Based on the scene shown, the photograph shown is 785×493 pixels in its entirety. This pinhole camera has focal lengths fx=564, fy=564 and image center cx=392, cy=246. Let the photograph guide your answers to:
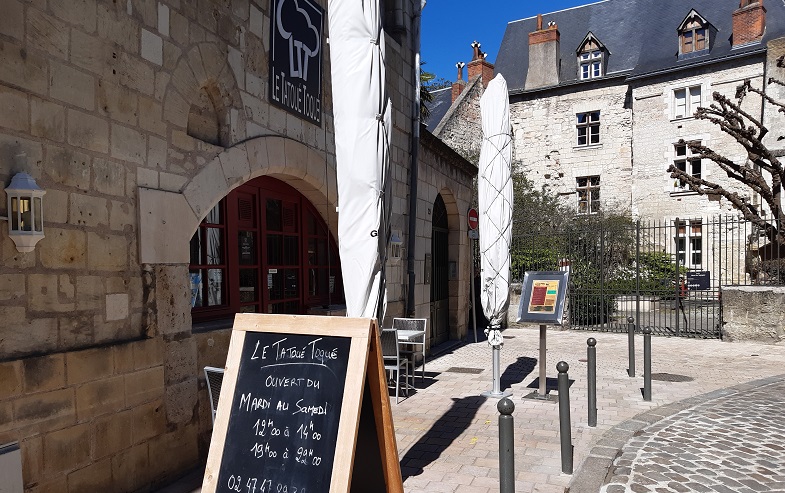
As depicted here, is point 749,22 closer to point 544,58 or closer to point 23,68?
point 544,58

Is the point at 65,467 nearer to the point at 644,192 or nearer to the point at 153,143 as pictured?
the point at 153,143

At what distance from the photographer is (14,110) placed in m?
3.03

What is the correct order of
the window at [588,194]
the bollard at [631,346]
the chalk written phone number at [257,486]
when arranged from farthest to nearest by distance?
the window at [588,194], the bollard at [631,346], the chalk written phone number at [257,486]

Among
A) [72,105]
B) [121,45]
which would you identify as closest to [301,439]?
[72,105]

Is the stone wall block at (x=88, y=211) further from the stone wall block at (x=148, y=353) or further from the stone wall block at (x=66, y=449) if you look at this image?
the stone wall block at (x=66, y=449)

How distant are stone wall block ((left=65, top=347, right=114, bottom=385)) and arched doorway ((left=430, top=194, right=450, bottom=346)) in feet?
22.2

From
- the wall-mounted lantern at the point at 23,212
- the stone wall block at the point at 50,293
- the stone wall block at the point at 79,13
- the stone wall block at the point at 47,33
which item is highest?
the stone wall block at the point at 79,13

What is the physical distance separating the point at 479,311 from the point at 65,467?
34.3 ft

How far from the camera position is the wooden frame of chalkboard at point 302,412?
8.43ft

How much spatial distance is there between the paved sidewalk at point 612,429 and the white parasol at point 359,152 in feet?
5.10

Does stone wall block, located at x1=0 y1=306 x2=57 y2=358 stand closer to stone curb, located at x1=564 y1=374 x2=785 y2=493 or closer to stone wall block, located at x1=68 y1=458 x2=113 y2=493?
stone wall block, located at x1=68 y1=458 x2=113 y2=493

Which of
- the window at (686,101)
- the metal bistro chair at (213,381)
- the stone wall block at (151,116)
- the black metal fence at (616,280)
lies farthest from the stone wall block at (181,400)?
the window at (686,101)

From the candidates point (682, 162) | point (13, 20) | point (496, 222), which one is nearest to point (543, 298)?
point (496, 222)

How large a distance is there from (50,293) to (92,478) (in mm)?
1149
